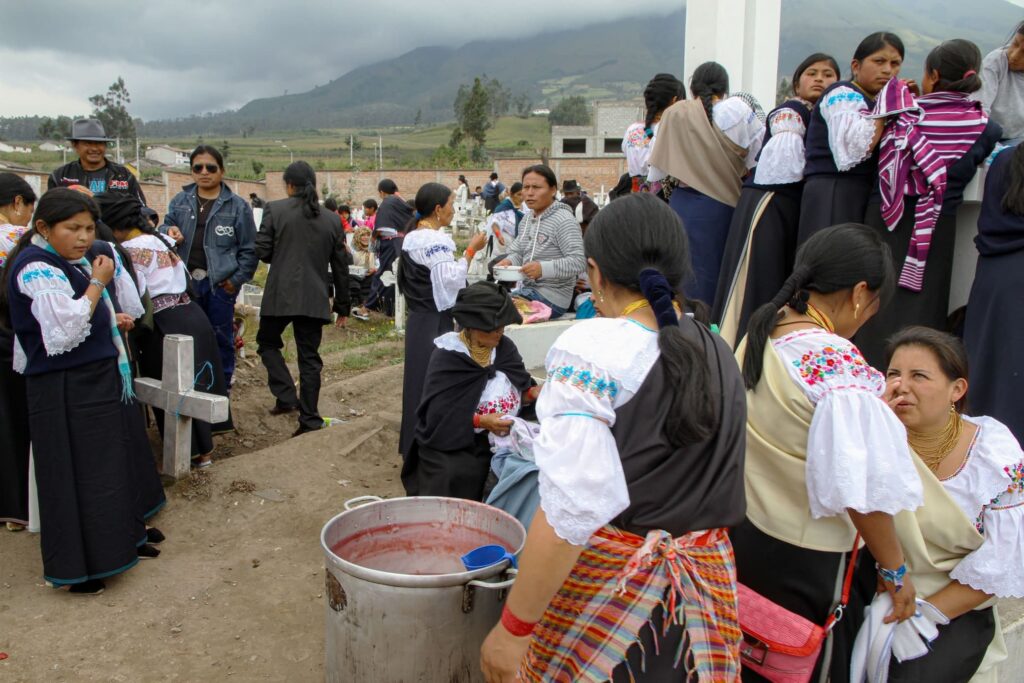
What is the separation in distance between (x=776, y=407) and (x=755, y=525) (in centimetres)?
35

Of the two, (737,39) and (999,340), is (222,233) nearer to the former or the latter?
(737,39)

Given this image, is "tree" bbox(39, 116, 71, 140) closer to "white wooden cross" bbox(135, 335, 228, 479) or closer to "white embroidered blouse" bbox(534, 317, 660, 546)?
"white wooden cross" bbox(135, 335, 228, 479)

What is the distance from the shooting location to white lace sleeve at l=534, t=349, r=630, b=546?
1.56 m

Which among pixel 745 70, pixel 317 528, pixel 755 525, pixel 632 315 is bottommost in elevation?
→ pixel 317 528

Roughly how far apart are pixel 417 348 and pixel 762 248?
89.0 inches

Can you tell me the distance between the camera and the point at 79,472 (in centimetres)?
386

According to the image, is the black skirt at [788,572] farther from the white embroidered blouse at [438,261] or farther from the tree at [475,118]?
the tree at [475,118]

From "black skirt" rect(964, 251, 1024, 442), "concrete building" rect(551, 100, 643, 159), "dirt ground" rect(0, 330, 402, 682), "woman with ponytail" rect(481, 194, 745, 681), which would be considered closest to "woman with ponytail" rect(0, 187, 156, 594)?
"dirt ground" rect(0, 330, 402, 682)

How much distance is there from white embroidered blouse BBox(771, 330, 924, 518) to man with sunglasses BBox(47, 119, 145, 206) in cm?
530

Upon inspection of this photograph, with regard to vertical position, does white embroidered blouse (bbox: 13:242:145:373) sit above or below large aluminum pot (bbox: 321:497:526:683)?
above

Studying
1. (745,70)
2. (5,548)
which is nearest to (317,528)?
(5,548)

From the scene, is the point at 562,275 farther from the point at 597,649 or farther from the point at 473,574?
the point at 597,649

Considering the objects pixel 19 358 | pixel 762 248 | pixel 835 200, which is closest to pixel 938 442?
pixel 835 200

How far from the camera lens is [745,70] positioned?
6789 millimetres
